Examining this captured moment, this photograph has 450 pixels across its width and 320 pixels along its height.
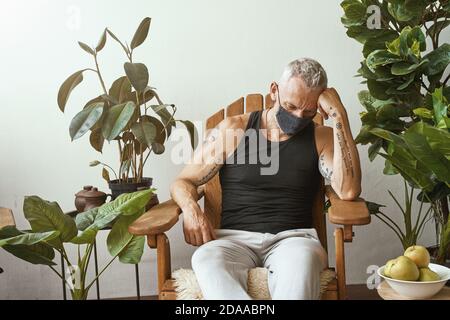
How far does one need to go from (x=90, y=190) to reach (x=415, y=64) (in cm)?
140

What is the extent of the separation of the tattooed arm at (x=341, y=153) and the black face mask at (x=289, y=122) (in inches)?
3.7

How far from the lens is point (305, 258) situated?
185cm

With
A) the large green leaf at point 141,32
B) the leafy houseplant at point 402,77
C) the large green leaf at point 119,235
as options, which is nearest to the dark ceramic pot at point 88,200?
the large green leaf at point 119,235

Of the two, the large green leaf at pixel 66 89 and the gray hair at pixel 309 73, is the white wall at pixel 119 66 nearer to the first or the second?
the large green leaf at pixel 66 89

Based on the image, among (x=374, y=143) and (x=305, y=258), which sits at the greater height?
(x=374, y=143)

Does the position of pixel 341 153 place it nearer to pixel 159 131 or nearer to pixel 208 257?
pixel 208 257

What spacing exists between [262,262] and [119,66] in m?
1.18

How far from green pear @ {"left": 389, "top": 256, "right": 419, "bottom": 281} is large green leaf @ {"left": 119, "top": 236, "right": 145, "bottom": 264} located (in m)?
0.90

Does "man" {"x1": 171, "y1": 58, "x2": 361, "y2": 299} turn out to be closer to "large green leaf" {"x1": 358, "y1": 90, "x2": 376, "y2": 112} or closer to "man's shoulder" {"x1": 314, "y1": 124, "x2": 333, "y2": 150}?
"man's shoulder" {"x1": 314, "y1": 124, "x2": 333, "y2": 150}

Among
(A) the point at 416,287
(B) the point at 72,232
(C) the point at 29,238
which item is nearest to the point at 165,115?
(B) the point at 72,232

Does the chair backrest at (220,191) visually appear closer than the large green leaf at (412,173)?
No

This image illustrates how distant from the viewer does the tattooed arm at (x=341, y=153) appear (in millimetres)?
2068

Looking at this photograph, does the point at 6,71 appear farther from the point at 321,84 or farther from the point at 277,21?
the point at 321,84
